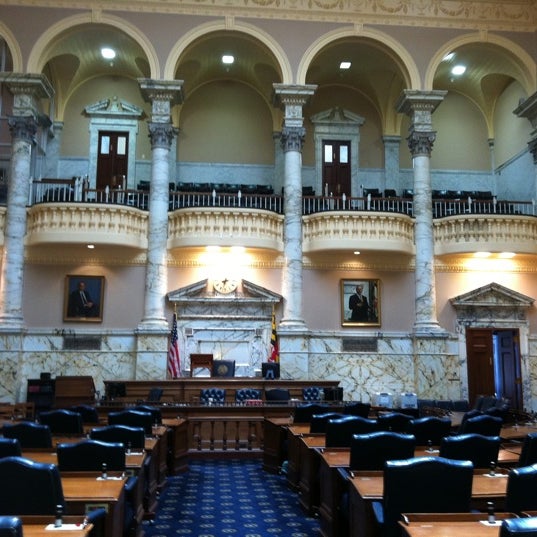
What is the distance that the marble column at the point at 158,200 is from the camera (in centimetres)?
1653

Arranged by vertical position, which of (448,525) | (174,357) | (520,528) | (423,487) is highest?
(174,357)

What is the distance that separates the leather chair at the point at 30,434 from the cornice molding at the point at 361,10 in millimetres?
13488

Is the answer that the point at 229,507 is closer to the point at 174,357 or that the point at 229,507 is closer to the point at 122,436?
the point at 122,436

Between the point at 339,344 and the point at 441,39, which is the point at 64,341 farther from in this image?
the point at 441,39

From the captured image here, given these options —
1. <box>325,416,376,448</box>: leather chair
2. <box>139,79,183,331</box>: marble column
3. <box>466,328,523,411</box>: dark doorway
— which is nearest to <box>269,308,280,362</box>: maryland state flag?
<box>139,79,183,331</box>: marble column

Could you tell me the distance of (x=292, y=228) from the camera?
16.8 meters

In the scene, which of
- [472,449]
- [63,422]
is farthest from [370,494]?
[63,422]

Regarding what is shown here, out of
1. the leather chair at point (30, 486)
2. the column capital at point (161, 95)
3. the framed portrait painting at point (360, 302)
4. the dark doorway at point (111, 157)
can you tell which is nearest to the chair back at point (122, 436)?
the leather chair at point (30, 486)

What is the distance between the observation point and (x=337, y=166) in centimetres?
2028

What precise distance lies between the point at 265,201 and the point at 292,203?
1023 mm

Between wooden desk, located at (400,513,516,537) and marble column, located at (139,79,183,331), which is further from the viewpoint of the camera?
marble column, located at (139,79,183,331)

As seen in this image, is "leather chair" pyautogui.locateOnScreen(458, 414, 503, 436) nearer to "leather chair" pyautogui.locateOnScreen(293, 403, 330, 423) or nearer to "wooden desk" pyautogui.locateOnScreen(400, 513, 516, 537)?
"leather chair" pyautogui.locateOnScreen(293, 403, 330, 423)

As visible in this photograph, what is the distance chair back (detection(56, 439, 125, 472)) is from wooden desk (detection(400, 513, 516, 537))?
2.70 metres

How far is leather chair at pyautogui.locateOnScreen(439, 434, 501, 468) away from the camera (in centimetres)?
574
